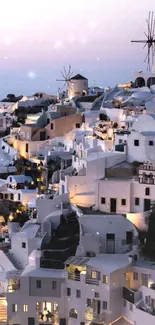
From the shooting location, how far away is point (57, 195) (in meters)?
20.7

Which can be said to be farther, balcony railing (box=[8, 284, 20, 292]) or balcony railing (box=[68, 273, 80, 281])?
balcony railing (box=[8, 284, 20, 292])

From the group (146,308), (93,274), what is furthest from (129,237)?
(146,308)

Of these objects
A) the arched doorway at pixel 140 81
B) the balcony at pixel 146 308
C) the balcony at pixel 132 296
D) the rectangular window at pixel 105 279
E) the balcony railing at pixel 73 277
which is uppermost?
the arched doorway at pixel 140 81

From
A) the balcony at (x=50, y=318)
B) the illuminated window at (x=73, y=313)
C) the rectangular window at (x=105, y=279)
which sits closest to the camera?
the rectangular window at (x=105, y=279)

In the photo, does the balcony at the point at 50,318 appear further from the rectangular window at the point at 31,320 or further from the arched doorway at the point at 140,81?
the arched doorway at the point at 140,81

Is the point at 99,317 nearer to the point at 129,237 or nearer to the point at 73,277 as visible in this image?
the point at 73,277

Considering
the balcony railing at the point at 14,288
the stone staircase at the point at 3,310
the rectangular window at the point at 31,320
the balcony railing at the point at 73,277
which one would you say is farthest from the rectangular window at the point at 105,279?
the stone staircase at the point at 3,310

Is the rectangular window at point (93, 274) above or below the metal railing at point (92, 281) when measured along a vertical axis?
above

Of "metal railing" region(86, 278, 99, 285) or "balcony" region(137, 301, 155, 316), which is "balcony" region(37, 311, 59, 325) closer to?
"metal railing" region(86, 278, 99, 285)

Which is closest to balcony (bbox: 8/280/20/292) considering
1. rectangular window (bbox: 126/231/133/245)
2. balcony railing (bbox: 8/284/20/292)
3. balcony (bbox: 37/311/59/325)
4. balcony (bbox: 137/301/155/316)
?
balcony railing (bbox: 8/284/20/292)

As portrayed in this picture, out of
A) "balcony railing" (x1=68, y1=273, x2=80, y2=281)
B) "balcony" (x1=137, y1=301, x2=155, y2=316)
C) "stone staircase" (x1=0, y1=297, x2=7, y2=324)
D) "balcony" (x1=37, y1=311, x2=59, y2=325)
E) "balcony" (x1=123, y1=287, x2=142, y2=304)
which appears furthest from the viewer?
"stone staircase" (x1=0, y1=297, x2=7, y2=324)

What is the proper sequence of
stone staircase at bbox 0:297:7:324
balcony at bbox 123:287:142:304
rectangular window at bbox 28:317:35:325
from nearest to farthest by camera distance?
balcony at bbox 123:287:142:304 → rectangular window at bbox 28:317:35:325 → stone staircase at bbox 0:297:7:324

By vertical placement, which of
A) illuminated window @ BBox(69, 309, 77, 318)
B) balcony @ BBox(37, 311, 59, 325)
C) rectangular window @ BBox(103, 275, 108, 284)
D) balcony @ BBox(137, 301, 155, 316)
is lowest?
balcony @ BBox(37, 311, 59, 325)

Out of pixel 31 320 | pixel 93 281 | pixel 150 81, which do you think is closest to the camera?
pixel 93 281
